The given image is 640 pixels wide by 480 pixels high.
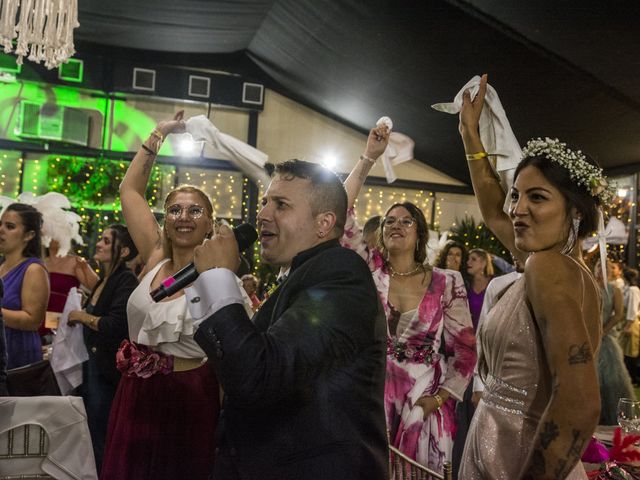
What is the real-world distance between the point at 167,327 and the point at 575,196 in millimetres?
1532

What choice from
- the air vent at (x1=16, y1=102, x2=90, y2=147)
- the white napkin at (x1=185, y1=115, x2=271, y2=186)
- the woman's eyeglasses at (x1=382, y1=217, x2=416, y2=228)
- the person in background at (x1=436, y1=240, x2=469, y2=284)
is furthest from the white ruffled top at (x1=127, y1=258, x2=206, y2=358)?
the air vent at (x1=16, y1=102, x2=90, y2=147)

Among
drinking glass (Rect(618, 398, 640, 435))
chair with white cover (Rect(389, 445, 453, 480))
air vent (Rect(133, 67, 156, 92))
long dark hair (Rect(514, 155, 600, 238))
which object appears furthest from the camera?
air vent (Rect(133, 67, 156, 92))

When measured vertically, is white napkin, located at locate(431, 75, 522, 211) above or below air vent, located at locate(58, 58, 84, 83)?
below

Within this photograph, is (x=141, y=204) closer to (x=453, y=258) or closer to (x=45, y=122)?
(x=453, y=258)

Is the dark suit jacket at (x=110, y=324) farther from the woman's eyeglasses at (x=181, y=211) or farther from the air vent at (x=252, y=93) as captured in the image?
the air vent at (x=252, y=93)

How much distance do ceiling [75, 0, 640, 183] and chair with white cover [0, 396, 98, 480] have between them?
504cm

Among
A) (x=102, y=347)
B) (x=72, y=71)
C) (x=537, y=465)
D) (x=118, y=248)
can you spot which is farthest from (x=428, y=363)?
(x=72, y=71)

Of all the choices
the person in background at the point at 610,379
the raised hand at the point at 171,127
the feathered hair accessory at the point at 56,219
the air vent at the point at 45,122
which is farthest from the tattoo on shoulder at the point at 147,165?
the air vent at the point at 45,122

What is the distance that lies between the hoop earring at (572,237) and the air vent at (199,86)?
34.9 feet

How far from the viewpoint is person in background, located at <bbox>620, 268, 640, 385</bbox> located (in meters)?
8.62

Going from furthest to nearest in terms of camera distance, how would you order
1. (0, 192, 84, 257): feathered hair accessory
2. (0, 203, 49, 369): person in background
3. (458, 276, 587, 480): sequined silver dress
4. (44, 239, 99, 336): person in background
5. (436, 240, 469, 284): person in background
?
1. (436, 240, 469, 284): person in background
2. (0, 192, 84, 257): feathered hair accessory
3. (44, 239, 99, 336): person in background
4. (0, 203, 49, 369): person in background
5. (458, 276, 587, 480): sequined silver dress

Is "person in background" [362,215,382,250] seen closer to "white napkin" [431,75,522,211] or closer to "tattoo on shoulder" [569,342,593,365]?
"white napkin" [431,75,522,211]

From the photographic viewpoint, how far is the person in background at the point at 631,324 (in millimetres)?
8625

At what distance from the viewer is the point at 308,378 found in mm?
1387
